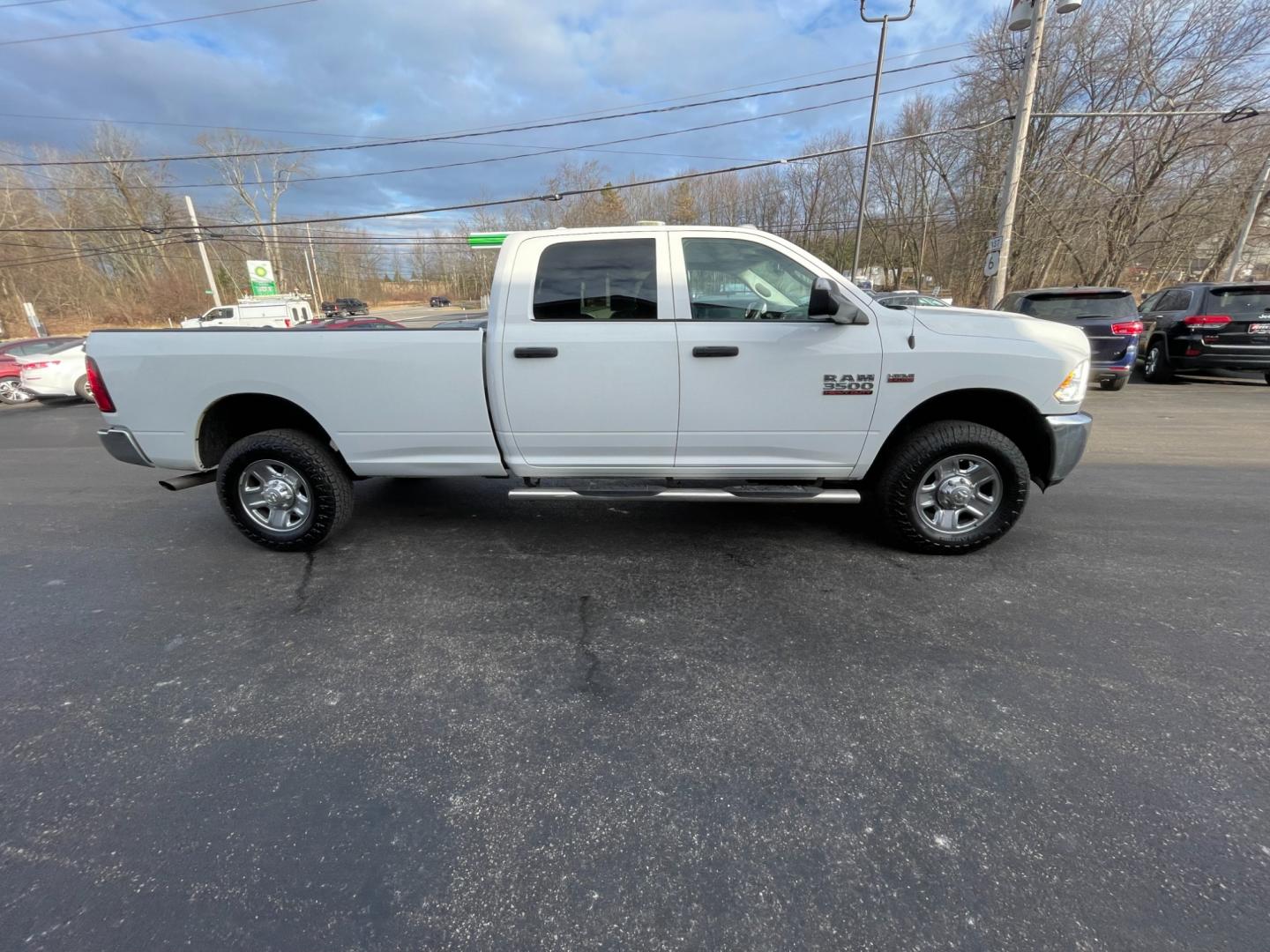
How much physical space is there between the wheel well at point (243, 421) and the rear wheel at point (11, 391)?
12417 mm

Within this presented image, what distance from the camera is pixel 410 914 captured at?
1562mm

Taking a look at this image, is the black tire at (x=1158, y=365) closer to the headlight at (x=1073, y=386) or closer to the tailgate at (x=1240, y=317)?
the tailgate at (x=1240, y=317)

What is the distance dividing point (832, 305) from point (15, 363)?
654 inches

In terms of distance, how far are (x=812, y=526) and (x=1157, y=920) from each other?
2798 millimetres

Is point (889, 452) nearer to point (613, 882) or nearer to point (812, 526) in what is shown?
point (812, 526)

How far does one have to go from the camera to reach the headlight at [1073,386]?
10.9 feet

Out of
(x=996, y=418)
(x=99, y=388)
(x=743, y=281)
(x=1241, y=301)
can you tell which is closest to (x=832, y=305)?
(x=743, y=281)

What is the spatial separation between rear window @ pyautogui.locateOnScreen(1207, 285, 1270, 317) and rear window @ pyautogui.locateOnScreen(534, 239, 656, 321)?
36.7ft

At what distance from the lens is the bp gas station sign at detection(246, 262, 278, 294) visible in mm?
34844

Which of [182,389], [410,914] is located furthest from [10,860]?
[182,389]

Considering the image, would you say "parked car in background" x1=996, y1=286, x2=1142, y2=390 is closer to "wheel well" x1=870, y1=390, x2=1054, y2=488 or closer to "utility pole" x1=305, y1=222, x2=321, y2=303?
"wheel well" x1=870, y1=390, x2=1054, y2=488

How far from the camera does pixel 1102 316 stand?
8805mm

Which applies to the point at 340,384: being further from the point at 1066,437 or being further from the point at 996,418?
the point at 1066,437

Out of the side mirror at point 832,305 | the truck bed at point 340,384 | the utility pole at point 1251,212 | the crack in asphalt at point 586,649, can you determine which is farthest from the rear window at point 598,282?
the utility pole at point 1251,212
